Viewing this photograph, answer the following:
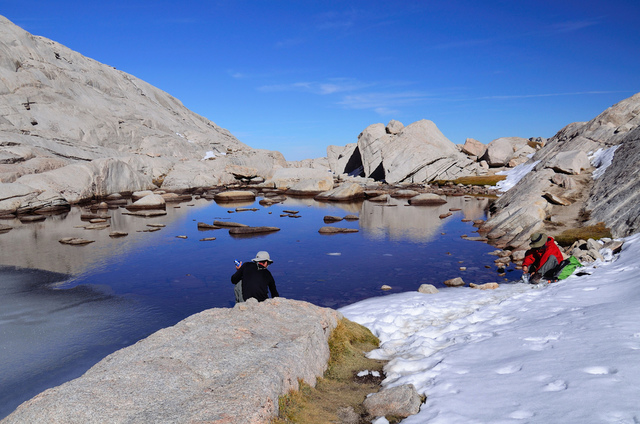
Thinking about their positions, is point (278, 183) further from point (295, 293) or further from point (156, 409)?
point (156, 409)

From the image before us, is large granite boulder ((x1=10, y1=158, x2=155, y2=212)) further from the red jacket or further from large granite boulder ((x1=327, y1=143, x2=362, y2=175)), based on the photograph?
the red jacket

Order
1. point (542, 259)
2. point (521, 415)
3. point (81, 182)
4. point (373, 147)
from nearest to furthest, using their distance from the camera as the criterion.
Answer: point (521, 415) < point (542, 259) < point (81, 182) < point (373, 147)

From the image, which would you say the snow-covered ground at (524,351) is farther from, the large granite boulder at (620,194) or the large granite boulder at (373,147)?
the large granite boulder at (373,147)

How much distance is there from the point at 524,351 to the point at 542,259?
8202 mm

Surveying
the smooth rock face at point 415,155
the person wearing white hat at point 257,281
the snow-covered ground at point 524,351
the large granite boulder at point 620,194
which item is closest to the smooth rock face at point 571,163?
the large granite boulder at point 620,194

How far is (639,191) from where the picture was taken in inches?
725

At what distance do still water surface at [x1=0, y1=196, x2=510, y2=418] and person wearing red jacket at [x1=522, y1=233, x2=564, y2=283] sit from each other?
2.95 m

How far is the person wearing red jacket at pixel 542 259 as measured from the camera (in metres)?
13.6

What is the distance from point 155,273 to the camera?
61.9ft

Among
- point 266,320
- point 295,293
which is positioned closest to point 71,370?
point 266,320

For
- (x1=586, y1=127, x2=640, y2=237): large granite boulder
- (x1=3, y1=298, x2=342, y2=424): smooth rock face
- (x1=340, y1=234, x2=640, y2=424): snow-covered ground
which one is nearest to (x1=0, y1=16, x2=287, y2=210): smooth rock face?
(x1=3, y1=298, x2=342, y2=424): smooth rock face

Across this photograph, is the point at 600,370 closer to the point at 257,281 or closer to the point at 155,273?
the point at 257,281

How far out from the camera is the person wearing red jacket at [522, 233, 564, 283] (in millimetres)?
13586

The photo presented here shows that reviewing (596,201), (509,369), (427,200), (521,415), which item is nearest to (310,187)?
(427,200)
